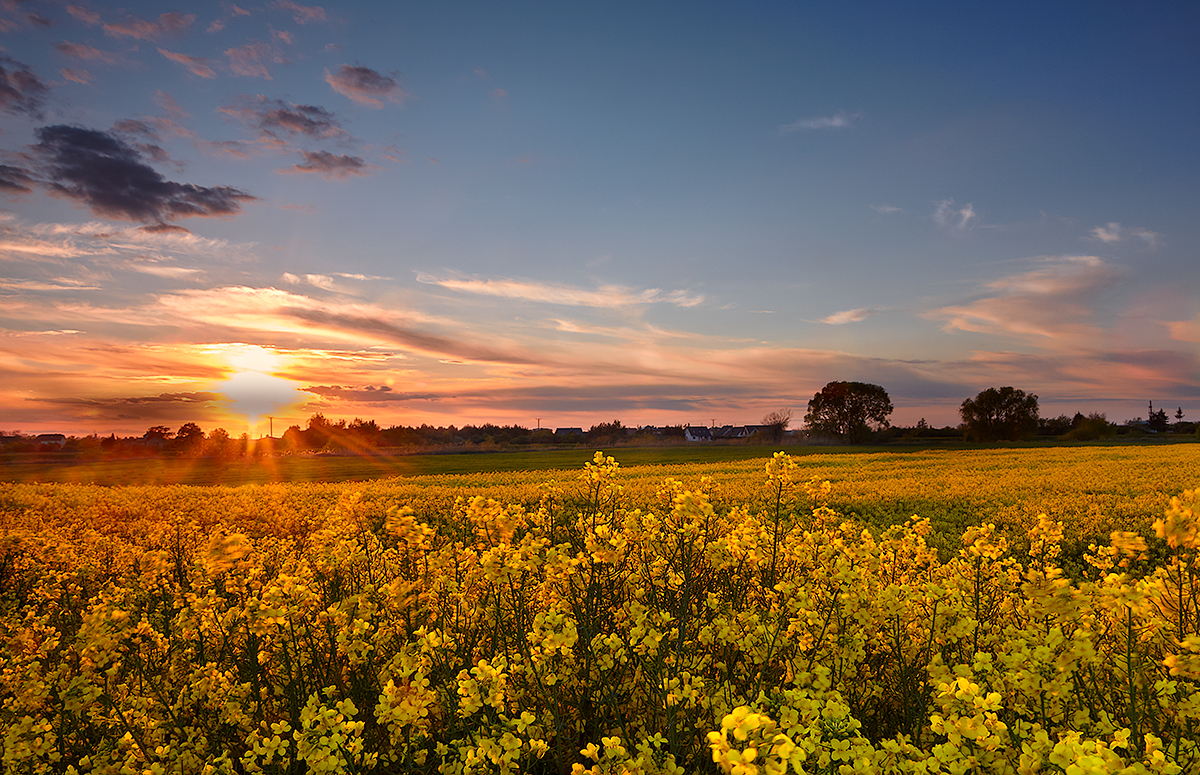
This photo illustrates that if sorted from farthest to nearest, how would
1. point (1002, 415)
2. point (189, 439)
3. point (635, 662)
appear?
point (1002, 415), point (189, 439), point (635, 662)

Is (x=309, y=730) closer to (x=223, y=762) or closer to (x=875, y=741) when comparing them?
(x=223, y=762)

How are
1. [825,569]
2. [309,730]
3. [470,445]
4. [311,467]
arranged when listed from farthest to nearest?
[470,445] → [311,467] → [825,569] → [309,730]

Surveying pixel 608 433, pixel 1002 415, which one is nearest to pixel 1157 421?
pixel 1002 415

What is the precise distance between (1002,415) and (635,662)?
3819 inches

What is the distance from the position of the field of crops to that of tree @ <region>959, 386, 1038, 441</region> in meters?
91.5

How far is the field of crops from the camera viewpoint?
2943 millimetres

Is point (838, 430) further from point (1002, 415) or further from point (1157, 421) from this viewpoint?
point (1157, 421)

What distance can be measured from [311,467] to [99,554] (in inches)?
1319

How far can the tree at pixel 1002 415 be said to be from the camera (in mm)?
82125

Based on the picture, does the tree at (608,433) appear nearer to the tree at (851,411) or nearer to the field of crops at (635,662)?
the tree at (851,411)

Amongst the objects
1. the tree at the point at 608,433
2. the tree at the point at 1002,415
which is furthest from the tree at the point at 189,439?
the tree at the point at 1002,415

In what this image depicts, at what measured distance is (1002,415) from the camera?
82.8m

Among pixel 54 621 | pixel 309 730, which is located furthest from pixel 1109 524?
pixel 54 621

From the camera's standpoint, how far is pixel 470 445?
74062mm
